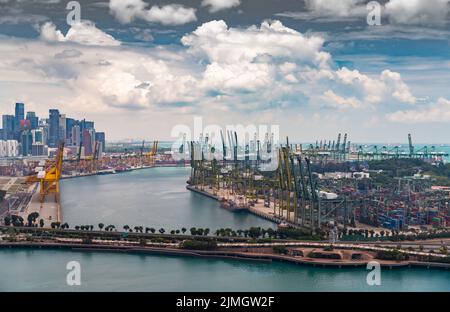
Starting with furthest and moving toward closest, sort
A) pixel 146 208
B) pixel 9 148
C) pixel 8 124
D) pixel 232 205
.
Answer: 1. pixel 8 124
2. pixel 9 148
3. pixel 232 205
4. pixel 146 208

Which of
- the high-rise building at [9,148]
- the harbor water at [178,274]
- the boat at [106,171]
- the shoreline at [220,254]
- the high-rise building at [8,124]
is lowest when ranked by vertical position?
the harbor water at [178,274]

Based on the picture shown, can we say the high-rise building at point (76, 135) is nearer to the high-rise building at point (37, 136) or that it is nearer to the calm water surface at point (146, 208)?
the high-rise building at point (37, 136)

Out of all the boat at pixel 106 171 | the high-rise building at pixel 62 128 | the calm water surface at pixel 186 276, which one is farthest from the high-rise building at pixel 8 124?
the calm water surface at pixel 186 276

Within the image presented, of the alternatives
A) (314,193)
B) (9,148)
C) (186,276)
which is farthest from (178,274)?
(9,148)

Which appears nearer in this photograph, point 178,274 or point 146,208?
point 178,274

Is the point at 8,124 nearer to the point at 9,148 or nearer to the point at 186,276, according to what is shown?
the point at 9,148

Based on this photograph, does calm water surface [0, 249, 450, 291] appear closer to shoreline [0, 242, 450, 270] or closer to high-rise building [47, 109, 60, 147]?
shoreline [0, 242, 450, 270]
